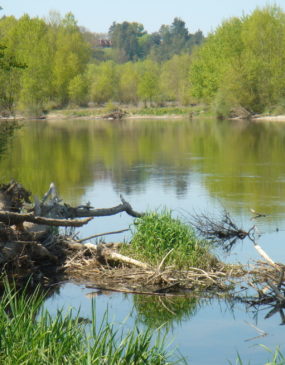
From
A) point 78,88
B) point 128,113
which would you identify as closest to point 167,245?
point 128,113

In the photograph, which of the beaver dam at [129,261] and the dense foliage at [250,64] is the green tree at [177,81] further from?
the beaver dam at [129,261]

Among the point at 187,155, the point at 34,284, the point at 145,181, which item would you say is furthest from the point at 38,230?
the point at 187,155

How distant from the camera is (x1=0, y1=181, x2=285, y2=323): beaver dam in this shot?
12.0 m

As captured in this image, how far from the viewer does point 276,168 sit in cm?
3092

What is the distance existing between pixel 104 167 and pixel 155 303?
70.2 ft

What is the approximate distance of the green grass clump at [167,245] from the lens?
12.5m

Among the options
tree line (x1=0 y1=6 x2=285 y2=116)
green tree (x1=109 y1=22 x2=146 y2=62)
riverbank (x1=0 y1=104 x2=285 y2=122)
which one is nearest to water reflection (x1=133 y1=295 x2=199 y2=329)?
tree line (x1=0 y1=6 x2=285 y2=116)

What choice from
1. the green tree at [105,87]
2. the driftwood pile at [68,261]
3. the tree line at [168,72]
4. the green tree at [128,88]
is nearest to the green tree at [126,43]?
the tree line at [168,72]

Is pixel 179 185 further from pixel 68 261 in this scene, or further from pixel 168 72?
pixel 168 72

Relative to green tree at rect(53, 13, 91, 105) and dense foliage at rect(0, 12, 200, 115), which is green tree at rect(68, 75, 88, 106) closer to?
dense foliage at rect(0, 12, 200, 115)

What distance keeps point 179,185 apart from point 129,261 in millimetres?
13847

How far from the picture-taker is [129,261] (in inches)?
491

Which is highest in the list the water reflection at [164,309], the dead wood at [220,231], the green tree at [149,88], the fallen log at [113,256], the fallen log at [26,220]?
the green tree at [149,88]

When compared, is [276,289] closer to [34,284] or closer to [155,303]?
[155,303]
